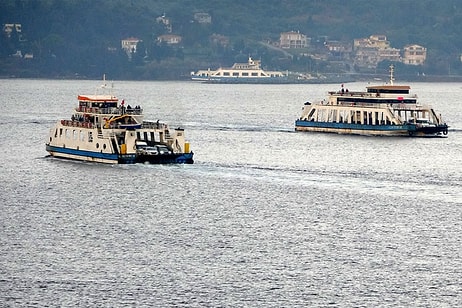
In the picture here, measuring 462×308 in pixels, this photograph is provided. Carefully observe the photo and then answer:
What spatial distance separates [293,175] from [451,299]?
1208 inches

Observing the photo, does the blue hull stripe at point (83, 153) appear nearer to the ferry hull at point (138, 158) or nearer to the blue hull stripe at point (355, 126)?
the ferry hull at point (138, 158)

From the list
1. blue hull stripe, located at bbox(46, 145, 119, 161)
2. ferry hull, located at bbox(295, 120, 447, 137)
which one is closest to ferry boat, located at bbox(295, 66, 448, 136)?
ferry hull, located at bbox(295, 120, 447, 137)

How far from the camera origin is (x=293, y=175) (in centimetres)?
8212

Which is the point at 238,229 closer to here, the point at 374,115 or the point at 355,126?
the point at 355,126

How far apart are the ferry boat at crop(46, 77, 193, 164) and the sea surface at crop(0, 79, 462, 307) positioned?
102 centimetres

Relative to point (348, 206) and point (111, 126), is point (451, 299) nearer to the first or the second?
point (348, 206)

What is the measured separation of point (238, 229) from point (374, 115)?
52.0 meters

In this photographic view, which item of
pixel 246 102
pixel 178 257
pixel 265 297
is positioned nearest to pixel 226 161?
pixel 178 257

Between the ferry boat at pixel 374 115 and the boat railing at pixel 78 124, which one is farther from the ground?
the boat railing at pixel 78 124

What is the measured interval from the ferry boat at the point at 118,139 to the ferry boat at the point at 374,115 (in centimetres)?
2896

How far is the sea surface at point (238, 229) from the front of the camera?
52906 millimetres

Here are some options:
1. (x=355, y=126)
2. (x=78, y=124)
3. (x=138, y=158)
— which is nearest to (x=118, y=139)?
(x=138, y=158)

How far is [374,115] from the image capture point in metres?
114

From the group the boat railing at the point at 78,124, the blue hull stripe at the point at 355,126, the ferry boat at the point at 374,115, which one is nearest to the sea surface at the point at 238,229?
the boat railing at the point at 78,124
